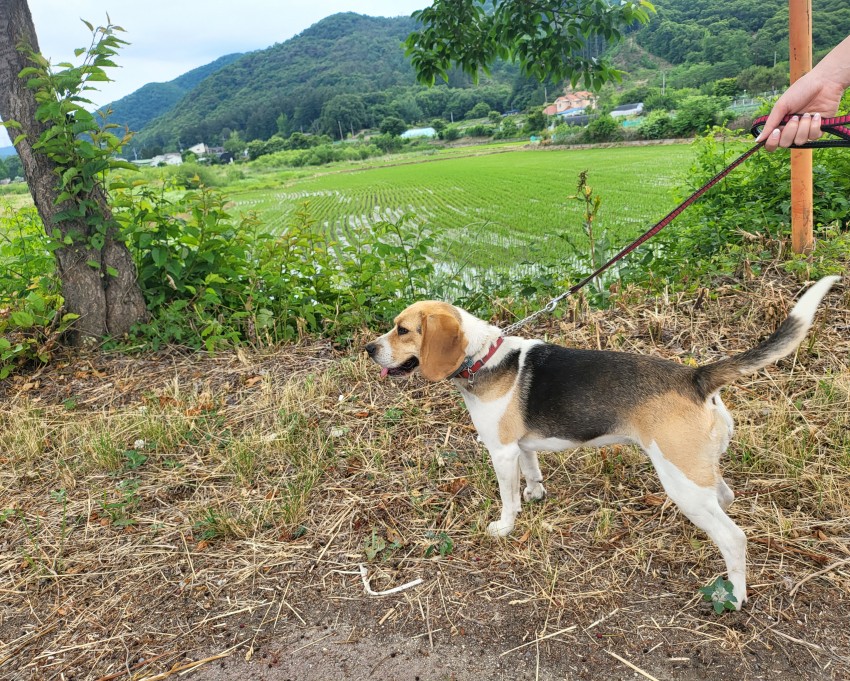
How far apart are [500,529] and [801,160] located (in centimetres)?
429

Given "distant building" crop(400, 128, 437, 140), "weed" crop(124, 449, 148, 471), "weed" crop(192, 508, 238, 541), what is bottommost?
"weed" crop(192, 508, 238, 541)

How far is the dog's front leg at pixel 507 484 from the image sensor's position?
8.84 ft

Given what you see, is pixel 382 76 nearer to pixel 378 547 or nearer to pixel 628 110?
pixel 628 110

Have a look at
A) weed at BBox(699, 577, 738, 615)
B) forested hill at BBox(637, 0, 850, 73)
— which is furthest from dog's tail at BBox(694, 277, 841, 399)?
forested hill at BBox(637, 0, 850, 73)

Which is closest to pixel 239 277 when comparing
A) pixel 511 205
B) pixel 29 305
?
pixel 29 305

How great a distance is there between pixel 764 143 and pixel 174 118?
303 feet

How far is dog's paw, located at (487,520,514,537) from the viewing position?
2.81m

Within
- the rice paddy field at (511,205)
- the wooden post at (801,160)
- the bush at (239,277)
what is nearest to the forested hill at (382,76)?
the rice paddy field at (511,205)

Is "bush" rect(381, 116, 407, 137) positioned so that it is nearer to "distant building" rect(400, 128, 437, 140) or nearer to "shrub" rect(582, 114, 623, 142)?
"distant building" rect(400, 128, 437, 140)

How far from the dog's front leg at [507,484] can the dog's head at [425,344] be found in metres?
0.49

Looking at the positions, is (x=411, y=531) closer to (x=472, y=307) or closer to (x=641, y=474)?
(x=641, y=474)

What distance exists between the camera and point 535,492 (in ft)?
10.3

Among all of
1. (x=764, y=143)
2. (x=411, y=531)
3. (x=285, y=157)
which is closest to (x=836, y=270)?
(x=764, y=143)

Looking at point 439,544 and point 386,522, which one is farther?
point 386,522
